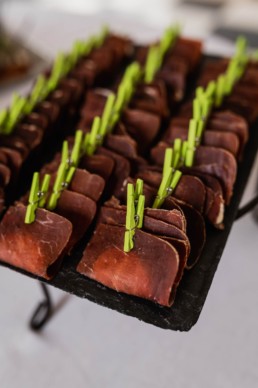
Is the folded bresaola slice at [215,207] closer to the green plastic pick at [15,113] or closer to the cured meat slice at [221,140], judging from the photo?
the cured meat slice at [221,140]

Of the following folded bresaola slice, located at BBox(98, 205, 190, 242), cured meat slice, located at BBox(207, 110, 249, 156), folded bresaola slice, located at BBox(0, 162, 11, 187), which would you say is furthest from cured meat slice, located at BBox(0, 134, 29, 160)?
cured meat slice, located at BBox(207, 110, 249, 156)

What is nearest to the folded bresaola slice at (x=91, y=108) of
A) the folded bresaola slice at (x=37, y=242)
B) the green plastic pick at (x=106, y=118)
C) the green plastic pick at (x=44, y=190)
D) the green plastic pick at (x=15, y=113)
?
the green plastic pick at (x=106, y=118)

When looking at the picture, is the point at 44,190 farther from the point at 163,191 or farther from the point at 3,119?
the point at 3,119

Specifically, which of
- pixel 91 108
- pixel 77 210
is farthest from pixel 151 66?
pixel 77 210

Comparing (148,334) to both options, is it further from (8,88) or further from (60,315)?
(8,88)

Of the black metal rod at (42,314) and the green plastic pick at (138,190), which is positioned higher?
the green plastic pick at (138,190)

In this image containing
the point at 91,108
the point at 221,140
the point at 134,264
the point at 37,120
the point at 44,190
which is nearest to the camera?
the point at 134,264
